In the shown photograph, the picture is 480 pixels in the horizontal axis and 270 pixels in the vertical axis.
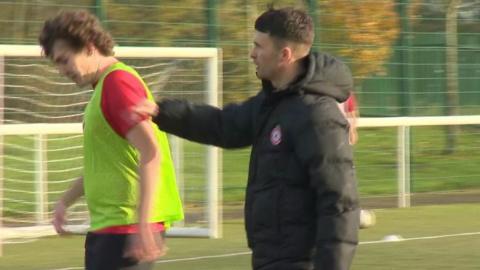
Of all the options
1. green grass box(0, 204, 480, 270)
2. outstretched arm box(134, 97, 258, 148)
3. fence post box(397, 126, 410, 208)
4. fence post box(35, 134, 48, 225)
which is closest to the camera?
outstretched arm box(134, 97, 258, 148)

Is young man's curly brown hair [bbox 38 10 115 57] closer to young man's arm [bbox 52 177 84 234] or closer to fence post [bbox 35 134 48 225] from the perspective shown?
young man's arm [bbox 52 177 84 234]

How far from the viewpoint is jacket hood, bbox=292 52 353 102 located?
4.26 metres

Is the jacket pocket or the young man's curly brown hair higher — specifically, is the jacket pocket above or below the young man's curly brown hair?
below

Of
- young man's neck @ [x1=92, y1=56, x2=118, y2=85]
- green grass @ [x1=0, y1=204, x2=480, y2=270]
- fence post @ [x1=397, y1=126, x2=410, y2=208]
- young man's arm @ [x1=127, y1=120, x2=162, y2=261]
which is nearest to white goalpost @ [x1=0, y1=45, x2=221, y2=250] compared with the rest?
green grass @ [x1=0, y1=204, x2=480, y2=270]

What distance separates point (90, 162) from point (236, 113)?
2.55 ft

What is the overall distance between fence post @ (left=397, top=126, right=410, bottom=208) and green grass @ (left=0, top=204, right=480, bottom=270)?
1502 millimetres

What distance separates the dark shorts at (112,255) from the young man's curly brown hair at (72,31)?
737mm

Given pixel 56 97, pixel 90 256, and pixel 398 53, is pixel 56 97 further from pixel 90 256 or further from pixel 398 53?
pixel 90 256

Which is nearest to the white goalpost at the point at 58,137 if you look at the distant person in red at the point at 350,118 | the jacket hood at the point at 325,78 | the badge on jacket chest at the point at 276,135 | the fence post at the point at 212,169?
the fence post at the point at 212,169

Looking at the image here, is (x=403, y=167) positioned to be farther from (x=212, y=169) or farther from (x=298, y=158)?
(x=298, y=158)

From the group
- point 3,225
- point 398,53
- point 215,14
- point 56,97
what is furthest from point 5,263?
point 398,53

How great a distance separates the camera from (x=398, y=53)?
16.5 m

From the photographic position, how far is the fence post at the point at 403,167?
49.9 feet

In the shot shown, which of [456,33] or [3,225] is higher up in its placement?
[456,33]
